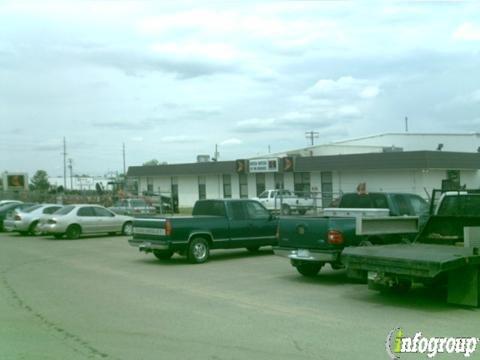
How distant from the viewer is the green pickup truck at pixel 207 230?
16.2m

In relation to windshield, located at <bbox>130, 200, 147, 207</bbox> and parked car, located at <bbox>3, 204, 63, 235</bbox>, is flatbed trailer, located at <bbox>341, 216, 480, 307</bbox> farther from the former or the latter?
windshield, located at <bbox>130, 200, 147, 207</bbox>

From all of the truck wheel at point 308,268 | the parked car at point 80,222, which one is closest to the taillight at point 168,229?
the truck wheel at point 308,268

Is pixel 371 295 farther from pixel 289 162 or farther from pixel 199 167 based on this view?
pixel 199 167

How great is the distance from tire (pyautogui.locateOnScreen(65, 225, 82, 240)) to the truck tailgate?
17565 mm

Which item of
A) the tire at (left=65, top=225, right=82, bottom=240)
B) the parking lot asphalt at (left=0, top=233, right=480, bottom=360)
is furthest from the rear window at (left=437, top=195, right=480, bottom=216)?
the tire at (left=65, top=225, right=82, bottom=240)

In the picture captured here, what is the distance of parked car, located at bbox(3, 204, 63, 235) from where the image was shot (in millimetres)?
28062

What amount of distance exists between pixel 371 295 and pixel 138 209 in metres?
24.5

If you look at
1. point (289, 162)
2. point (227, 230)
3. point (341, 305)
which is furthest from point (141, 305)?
point (289, 162)

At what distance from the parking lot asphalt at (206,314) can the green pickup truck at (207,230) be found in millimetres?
960

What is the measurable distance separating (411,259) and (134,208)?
86.3ft


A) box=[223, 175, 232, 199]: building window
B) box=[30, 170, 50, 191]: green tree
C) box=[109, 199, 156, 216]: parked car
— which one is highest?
box=[30, 170, 50, 191]: green tree

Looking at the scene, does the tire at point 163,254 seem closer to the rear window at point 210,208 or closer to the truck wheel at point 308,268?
the rear window at point 210,208

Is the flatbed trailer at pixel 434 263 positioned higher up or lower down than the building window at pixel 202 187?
lower down

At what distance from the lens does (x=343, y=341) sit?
25.1ft
